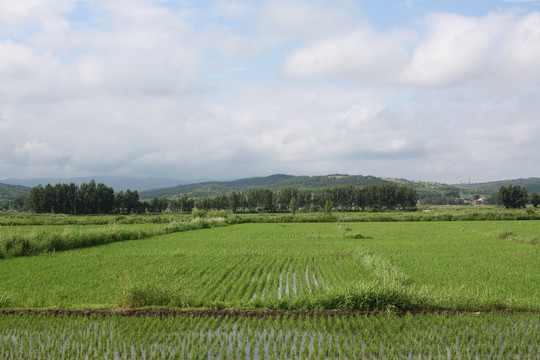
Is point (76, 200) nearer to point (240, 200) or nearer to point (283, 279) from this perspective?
point (240, 200)

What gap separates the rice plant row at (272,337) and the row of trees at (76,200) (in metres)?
88.7

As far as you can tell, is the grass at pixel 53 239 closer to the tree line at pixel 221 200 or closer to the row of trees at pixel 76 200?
the row of trees at pixel 76 200

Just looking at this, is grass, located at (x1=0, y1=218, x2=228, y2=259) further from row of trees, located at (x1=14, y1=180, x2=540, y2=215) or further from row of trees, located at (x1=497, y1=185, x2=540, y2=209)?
row of trees, located at (x1=497, y1=185, x2=540, y2=209)

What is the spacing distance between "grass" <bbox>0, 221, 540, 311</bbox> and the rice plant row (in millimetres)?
724

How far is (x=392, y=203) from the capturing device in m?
113

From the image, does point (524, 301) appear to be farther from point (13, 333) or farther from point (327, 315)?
point (13, 333)

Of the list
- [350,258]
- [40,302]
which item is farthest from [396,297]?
[40,302]

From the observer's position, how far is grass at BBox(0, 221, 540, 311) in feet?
29.2

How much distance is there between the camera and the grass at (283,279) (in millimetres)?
8906

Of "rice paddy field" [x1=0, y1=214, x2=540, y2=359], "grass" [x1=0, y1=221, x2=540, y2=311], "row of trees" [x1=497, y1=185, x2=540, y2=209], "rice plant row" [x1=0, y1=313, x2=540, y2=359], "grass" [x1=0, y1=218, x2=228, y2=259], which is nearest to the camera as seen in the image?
"rice plant row" [x1=0, y1=313, x2=540, y2=359]

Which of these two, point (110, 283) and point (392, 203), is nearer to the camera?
point (110, 283)

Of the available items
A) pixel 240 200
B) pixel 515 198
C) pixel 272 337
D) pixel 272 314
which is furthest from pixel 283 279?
pixel 515 198

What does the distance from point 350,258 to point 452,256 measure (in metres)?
5.68

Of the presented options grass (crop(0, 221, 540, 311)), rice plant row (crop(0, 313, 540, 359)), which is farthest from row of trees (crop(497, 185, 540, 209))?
rice plant row (crop(0, 313, 540, 359))
